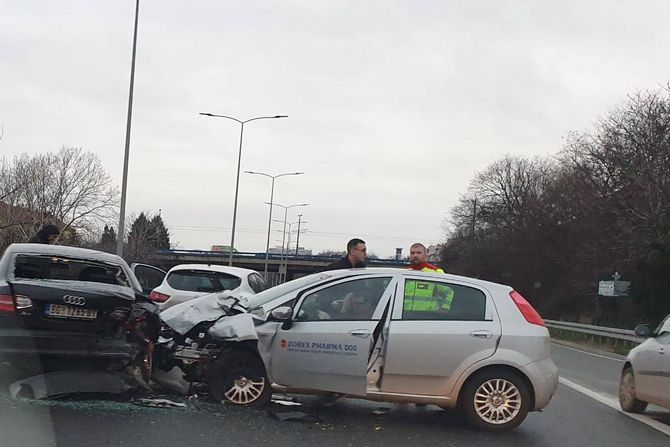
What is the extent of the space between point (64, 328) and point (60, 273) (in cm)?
101

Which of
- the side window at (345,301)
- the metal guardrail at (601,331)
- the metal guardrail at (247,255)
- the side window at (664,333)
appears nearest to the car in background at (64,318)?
the side window at (345,301)

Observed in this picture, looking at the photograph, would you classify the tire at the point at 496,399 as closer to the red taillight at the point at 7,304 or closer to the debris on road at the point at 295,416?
the debris on road at the point at 295,416

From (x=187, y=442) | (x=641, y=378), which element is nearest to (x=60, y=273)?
(x=187, y=442)

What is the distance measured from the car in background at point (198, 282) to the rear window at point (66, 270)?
13.4ft

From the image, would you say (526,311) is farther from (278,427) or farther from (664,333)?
(278,427)

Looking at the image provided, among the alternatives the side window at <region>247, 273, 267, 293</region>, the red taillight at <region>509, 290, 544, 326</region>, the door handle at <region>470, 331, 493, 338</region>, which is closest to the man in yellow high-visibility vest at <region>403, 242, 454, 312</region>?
the door handle at <region>470, 331, 493, 338</region>

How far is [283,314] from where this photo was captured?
7516 millimetres

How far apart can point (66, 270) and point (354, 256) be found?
372 centimetres

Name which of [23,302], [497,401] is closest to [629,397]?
[497,401]

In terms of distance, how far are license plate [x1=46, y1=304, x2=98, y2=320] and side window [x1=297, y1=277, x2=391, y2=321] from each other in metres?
2.14

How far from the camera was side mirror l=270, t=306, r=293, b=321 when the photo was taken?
7.52 m

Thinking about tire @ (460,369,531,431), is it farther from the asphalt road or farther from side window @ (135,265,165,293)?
side window @ (135,265,165,293)

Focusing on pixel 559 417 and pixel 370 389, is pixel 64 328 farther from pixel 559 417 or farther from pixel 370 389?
pixel 559 417

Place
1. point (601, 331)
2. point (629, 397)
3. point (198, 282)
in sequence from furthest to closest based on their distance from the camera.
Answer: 1. point (601, 331)
2. point (198, 282)
3. point (629, 397)
